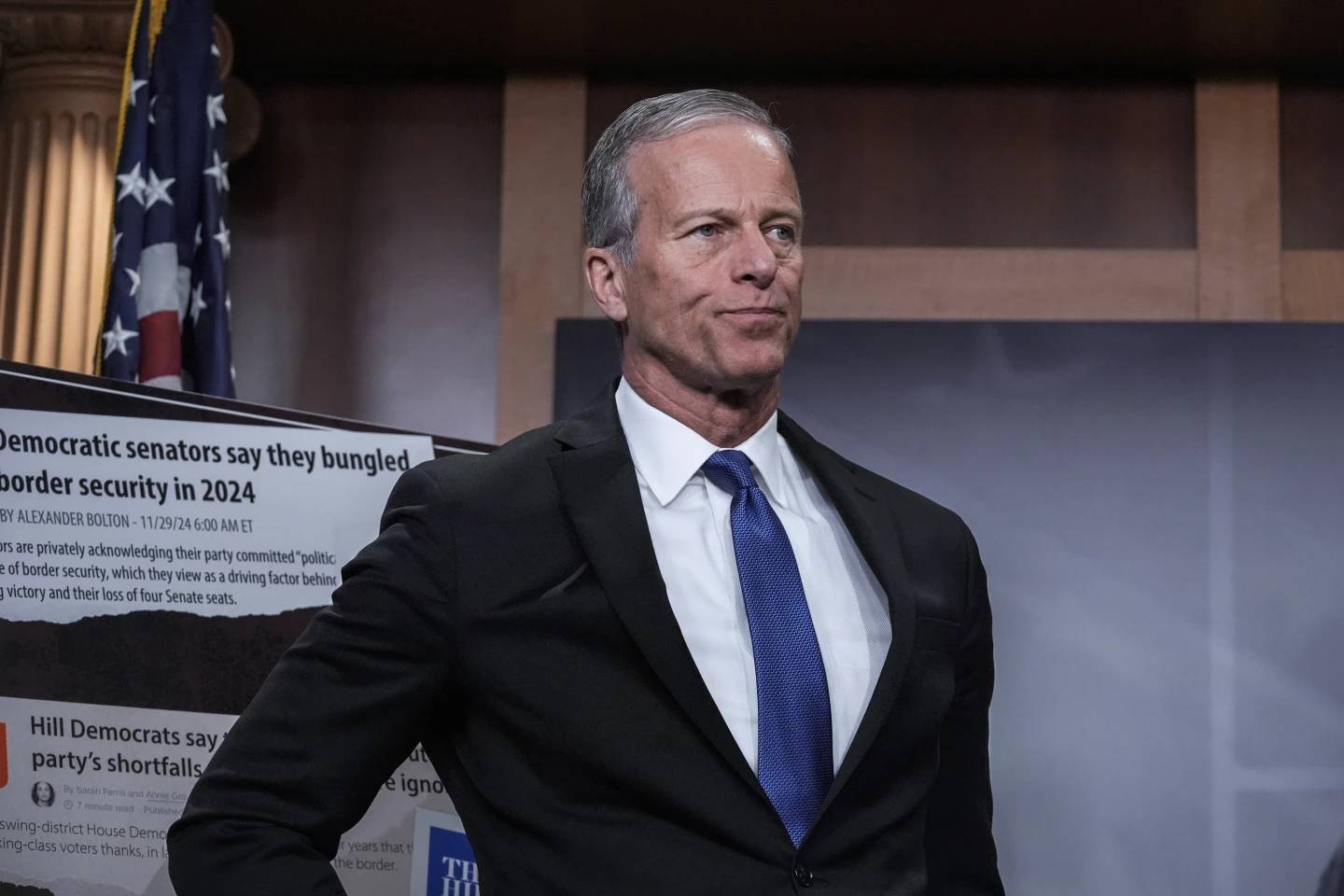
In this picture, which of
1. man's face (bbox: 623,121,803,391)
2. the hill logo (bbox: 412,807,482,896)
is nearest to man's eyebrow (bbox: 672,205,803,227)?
man's face (bbox: 623,121,803,391)

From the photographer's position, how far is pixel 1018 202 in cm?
369

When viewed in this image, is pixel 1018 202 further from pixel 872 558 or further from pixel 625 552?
pixel 625 552

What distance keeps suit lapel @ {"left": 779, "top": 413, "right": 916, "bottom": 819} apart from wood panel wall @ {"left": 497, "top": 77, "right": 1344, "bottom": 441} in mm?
1957

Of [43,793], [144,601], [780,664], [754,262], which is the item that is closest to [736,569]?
[780,664]

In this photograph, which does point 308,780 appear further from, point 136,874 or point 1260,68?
point 1260,68

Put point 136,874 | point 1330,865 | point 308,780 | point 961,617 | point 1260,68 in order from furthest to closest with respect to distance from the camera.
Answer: point 1260,68 → point 1330,865 → point 136,874 → point 961,617 → point 308,780

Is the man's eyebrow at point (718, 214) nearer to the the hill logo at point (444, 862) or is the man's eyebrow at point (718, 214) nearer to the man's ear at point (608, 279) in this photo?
the man's ear at point (608, 279)

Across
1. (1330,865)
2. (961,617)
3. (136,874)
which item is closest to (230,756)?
(961,617)

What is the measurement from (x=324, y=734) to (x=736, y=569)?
1.38 ft

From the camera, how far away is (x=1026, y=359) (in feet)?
11.5

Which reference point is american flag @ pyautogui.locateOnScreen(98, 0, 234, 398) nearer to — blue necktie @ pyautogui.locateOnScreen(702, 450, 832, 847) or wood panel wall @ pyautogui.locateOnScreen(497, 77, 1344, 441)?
wood panel wall @ pyautogui.locateOnScreen(497, 77, 1344, 441)

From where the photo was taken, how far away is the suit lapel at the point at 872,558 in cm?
142

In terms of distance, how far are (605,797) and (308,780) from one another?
266mm

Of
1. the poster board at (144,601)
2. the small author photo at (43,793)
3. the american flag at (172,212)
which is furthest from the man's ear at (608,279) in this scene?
the american flag at (172,212)
